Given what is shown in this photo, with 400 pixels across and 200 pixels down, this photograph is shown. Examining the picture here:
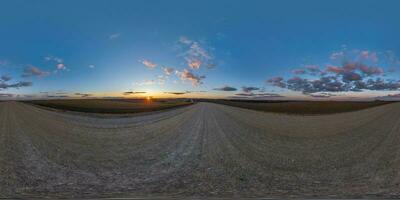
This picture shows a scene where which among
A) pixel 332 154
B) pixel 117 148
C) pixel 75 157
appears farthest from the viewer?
pixel 117 148

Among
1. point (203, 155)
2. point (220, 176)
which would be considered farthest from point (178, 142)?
point (220, 176)

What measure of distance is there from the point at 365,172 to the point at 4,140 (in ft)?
62.9

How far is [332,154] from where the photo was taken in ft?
70.9

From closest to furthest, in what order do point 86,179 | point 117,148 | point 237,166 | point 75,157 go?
point 86,179, point 237,166, point 75,157, point 117,148

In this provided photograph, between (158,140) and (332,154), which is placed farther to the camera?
(158,140)

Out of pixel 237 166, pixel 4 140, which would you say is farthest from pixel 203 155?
pixel 4 140

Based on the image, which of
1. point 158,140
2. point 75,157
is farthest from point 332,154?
point 75,157

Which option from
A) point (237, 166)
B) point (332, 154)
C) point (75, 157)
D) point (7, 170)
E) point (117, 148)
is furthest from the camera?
point (117, 148)

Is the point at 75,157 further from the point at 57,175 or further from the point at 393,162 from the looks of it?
the point at 393,162

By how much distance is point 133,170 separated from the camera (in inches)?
644

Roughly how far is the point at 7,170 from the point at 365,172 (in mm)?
12817

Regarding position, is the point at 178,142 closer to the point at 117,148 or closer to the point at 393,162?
the point at 117,148

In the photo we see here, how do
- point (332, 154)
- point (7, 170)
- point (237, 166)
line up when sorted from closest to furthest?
point (7, 170)
point (237, 166)
point (332, 154)

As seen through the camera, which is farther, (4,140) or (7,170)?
(4,140)
